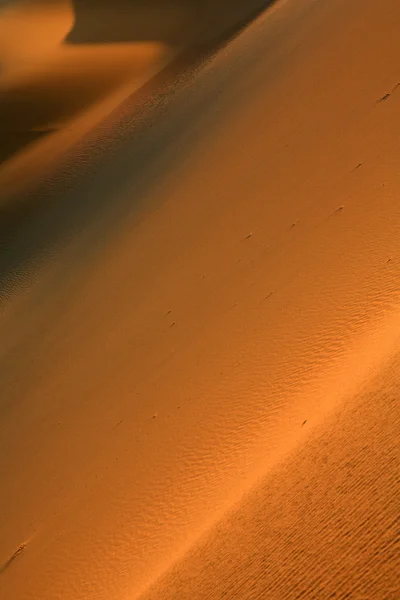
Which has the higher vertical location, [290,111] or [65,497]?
[290,111]

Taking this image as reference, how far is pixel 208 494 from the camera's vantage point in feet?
13.9

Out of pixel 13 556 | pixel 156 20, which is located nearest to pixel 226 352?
pixel 13 556

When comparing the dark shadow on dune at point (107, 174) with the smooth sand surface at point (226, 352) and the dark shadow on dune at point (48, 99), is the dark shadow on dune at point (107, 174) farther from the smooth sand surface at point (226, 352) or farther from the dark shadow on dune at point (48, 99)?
the dark shadow on dune at point (48, 99)

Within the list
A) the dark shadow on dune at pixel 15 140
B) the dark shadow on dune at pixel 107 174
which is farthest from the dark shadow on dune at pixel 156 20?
the dark shadow on dune at pixel 15 140

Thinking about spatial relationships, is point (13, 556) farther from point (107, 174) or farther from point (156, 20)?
point (156, 20)

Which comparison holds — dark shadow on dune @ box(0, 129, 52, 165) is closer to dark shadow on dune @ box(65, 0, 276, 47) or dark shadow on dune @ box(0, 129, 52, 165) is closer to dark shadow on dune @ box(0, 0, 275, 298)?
dark shadow on dune @ box(0, 0, 275, 298)

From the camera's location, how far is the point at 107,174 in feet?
32.5

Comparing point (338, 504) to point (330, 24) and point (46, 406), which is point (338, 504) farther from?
point (330, 24)

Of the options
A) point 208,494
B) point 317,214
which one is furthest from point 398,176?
point 208,494

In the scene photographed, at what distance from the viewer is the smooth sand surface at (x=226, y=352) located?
3.28m

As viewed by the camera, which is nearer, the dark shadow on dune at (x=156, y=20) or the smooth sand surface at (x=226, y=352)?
the smooth sand surface at (x=226, y=352)

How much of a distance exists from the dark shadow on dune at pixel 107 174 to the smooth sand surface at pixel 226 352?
0.21 ft

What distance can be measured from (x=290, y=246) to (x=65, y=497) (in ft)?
9.74

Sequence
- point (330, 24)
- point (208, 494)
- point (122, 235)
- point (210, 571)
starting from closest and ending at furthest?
point (210, 571)
point (208, 494)
point (122, 235)
point (330, 24)
